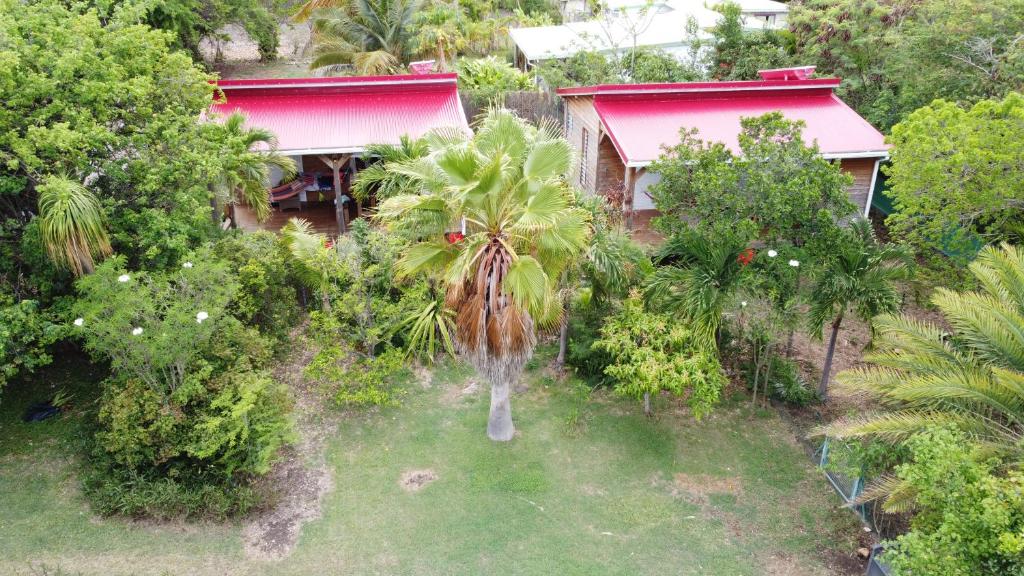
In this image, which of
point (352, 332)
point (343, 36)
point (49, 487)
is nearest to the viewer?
point (49, 487)

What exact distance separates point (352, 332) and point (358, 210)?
22.3ft

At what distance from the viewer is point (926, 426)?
6.93 meters

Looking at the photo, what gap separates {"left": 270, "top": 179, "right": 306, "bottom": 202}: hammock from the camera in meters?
16.1

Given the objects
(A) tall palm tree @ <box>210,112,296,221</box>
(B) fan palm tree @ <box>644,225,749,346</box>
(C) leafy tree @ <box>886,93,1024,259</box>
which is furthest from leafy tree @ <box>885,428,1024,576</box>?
(A) tall palm tree @ <box>210,112,296,221</box>

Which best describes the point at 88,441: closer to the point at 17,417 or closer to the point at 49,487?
the point at 49,487

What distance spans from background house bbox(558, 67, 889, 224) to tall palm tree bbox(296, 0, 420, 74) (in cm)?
803

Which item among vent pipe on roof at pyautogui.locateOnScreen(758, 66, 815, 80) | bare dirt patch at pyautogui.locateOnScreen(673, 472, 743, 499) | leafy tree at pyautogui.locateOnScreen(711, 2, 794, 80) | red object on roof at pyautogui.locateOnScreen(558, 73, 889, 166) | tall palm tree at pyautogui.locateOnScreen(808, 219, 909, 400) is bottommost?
bare dirt patch at pyautogui.locateOnScreen(673, 472, 743, 499)

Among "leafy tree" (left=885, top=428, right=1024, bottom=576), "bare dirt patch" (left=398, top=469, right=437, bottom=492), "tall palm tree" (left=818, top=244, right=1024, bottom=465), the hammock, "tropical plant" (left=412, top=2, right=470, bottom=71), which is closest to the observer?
"leafy tree" (left=885, top=428, right=1024, bottom=576)

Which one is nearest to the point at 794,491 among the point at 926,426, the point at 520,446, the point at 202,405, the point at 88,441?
the point at 926,426

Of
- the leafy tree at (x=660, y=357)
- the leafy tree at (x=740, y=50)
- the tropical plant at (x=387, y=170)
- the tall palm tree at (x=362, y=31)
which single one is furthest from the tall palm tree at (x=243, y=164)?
the leafy tree at (x=740, y=50)

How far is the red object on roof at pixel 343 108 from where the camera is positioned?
1450 centimetres

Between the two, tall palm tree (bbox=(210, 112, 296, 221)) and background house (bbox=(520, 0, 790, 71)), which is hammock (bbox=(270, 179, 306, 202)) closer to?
tall palm tree (bbox=(210, 112, 296, 221))

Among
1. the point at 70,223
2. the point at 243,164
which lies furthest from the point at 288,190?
the point at 70,223

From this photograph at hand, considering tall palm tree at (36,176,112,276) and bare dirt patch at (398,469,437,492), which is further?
bare dirt patch at (398,469,437,492)
